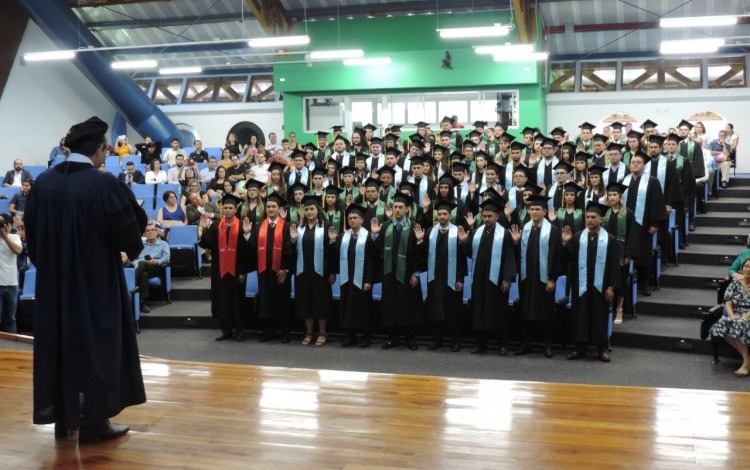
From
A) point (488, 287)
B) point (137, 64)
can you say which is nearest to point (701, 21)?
point (488, 287)

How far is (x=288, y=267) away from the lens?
7805mm

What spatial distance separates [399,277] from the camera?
7.42 meters

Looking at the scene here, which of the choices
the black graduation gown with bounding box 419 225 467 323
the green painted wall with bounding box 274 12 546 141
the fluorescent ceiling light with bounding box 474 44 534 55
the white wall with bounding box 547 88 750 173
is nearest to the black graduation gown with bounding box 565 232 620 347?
the black graduation gown with bounding box 419 225 467 323

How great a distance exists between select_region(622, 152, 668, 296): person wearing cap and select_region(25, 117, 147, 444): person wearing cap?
6080 mm

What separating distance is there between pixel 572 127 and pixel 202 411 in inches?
581

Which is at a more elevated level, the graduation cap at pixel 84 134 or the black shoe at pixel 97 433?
the graduation cap at pixel 84 134

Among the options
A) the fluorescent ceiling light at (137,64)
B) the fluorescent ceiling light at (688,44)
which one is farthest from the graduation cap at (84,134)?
the fluorescent ceiling light at (137,64)

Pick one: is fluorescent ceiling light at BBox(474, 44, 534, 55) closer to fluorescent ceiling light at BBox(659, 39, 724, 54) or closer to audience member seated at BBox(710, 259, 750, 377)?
fluorescent ceiling light at BBox(659, 39, 724, 54)

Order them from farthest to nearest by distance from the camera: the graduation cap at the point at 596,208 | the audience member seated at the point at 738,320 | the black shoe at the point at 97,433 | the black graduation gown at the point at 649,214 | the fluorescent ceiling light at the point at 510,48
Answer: the fluorescent ceiling light at the point at 510,48 → the black graduation gown at the point at 649,214 → the graduation cap at the point at 596,208 → the audience member seated at the point at 738,320 → the black shoe at the point at 97,433

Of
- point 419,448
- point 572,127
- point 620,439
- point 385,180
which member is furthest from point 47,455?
point 572,127

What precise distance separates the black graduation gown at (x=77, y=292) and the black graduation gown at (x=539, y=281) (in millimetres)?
4592

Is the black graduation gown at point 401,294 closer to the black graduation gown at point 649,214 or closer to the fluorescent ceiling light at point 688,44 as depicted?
the black graduation gown at point 649,214

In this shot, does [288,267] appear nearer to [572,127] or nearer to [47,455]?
[47,455]

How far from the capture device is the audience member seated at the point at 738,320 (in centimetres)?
612
